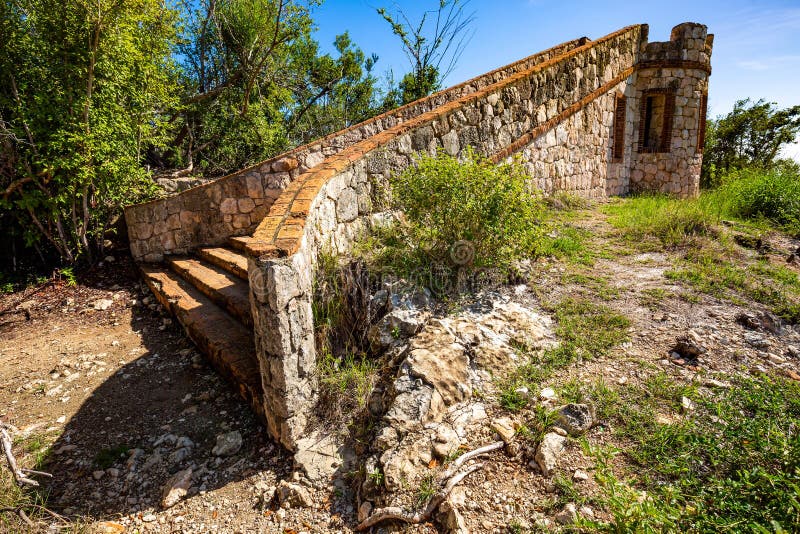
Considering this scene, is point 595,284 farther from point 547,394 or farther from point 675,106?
point 675,106

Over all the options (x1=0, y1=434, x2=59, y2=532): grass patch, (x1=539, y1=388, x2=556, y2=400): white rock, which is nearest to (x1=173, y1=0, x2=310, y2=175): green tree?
(x1=0, y1=434, x2=59, y2=532): grass patch

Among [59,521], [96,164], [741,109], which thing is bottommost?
[59,521]

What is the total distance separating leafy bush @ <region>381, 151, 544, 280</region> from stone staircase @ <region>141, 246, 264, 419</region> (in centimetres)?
152

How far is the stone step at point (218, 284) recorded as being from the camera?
3.97m

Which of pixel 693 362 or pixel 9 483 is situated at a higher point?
pixel 693 362

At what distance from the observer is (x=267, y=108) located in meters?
9.77

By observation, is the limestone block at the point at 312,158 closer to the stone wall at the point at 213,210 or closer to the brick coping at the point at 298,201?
the stone wall at the point at 213,210

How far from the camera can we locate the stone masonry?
2.75 meters

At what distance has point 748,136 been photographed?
42.5ft

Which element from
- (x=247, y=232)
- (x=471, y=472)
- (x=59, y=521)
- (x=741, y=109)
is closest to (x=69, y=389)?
(x=59, y=521)

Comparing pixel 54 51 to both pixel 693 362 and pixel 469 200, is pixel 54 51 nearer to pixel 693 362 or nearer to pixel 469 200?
pixel 469 200

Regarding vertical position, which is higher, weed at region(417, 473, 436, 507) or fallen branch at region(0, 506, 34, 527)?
weed at region(417, 473, 436, 507)

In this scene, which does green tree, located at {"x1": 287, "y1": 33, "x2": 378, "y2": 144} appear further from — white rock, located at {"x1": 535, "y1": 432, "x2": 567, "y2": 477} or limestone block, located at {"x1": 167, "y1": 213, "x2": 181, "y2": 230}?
white rock, located at {"x1": 535, "y1": 432, "x2": 567, "y2": 477}

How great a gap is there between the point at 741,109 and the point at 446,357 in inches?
620
